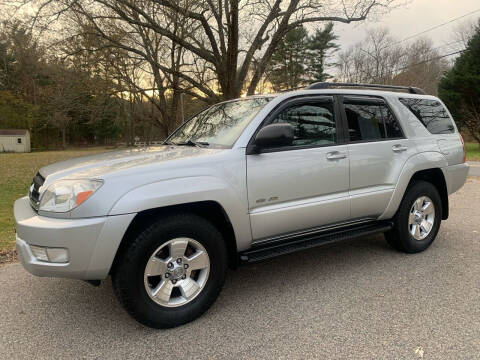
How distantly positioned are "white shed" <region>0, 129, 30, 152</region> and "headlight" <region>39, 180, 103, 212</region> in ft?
187

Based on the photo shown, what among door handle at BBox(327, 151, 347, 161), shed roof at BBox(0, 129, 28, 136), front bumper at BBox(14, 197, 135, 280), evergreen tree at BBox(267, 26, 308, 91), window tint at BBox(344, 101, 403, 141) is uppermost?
evergreen tree at BBox(267, 26, 308, 91)

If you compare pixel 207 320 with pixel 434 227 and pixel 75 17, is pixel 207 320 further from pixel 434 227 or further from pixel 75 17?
pixel 75 17

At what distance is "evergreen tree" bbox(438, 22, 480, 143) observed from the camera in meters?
21.5

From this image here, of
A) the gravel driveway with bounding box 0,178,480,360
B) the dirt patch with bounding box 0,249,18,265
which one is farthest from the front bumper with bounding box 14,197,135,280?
the dirt patch with bounding box 0,249,18,265

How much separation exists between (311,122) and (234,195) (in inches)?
46.2

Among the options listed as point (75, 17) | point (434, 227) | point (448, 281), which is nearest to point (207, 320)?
point (448, 281)

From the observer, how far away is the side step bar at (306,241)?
3.13 metres

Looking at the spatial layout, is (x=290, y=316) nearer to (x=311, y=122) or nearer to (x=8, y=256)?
(x=311, y=122)

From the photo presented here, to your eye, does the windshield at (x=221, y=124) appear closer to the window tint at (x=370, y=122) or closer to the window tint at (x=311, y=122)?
the window tint at (x=311, y=122)

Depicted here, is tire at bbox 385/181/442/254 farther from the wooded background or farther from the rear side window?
the wooded background

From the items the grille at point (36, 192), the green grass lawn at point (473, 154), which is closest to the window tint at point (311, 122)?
the grille at point (36, 192)

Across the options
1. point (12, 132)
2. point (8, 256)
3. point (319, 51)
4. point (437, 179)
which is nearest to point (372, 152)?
point (437, 179)

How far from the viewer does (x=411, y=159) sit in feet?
13.3

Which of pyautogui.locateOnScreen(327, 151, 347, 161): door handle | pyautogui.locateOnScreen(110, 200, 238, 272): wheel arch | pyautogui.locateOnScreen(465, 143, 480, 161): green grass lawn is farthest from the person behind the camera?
pyautogui.locateOnScreen(465, 143, 480, 161): green grass lawn
